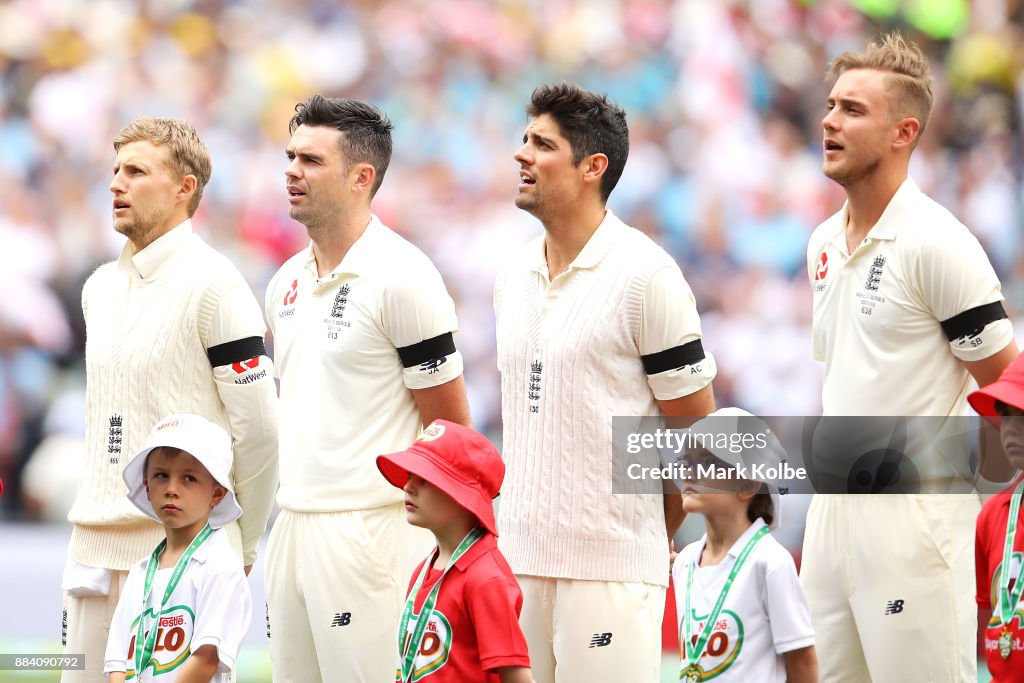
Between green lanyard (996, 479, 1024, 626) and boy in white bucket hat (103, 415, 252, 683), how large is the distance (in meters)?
1.78

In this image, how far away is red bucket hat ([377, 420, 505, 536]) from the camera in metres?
3.77

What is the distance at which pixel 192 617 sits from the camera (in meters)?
3.88

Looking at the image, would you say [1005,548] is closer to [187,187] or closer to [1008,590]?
[1008,590]

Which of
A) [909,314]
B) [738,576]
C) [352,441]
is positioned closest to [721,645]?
[738,576]

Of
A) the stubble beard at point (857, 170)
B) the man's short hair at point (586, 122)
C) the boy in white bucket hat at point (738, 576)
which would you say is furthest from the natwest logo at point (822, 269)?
the boy in white bucket hat at point (738, 576)

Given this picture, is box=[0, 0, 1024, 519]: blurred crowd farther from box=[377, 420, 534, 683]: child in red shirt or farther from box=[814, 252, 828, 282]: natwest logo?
box=[377, 420, 534, 683]: child in red shirt

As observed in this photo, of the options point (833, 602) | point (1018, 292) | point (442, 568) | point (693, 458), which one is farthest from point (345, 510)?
point (1018, 292)

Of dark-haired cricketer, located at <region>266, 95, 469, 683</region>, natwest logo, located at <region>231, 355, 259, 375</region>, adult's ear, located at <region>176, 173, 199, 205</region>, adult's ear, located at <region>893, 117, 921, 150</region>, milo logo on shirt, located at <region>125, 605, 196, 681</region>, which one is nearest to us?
milo logo on shirt, located at <region>125, 605, 196, 681</region>

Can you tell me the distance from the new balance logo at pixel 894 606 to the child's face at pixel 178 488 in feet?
5.78

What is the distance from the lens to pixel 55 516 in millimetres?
7977

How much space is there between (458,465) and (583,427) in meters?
0.45

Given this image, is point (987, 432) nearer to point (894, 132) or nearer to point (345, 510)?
point (894, 132)

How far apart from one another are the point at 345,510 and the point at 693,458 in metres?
1.04

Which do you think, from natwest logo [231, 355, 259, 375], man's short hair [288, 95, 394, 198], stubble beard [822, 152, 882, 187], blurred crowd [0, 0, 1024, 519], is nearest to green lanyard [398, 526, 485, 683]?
natwest logo [231, 355, 259, 375]
